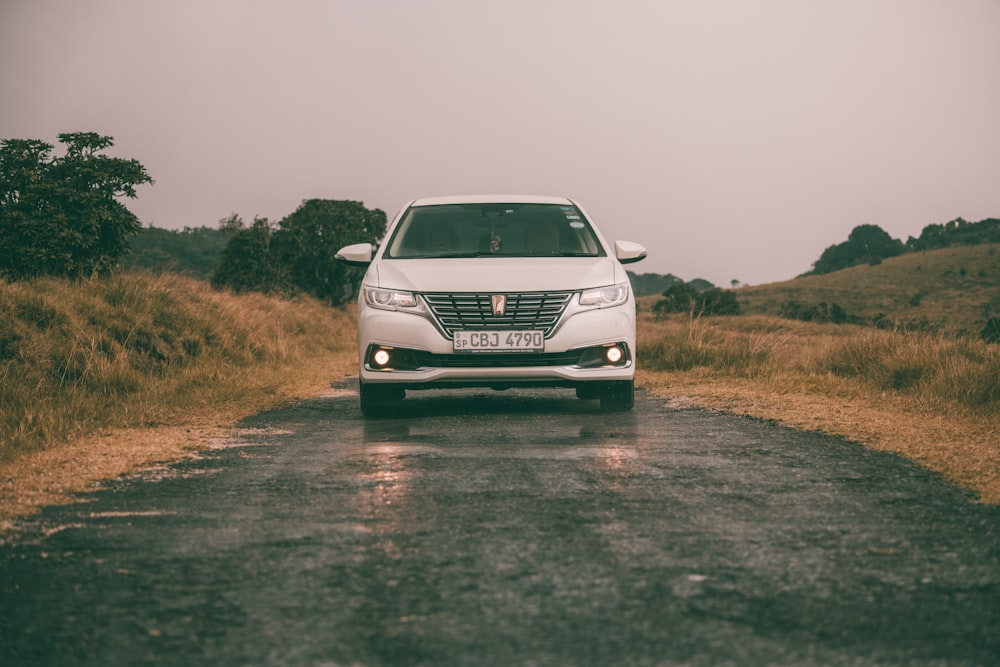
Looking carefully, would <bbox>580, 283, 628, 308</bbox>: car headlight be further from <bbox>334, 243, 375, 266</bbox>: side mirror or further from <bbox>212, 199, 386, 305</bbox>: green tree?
<bbox>212, 199, 386, 305</bbox>: green tree

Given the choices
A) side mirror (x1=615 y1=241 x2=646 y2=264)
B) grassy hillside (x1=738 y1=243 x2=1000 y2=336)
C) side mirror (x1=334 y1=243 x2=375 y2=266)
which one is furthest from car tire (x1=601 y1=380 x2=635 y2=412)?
grassy hillside (x1=738 y1=243 x2=1000 y2=336)

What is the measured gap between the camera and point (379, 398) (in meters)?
8.22

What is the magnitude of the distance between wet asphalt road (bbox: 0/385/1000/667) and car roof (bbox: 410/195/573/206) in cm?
372

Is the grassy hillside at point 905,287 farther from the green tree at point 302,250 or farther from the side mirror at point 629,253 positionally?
the side mirror at point 629,253

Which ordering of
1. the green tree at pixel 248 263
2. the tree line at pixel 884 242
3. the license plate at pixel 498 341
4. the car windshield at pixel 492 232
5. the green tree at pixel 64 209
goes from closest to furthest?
the license plate at pixel 498 341, the car windshield at pixel 492 232, the green tree at pixel 64 209, the green tree at pixel 248 263, the tree line at pixel 884 242

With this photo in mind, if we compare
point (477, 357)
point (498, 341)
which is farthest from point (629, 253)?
point (477, 357)

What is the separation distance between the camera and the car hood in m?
7.95

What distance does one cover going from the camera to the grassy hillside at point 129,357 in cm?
787

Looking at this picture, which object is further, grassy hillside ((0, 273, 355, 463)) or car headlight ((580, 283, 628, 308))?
car headlight ((580, 283, 628, 308))

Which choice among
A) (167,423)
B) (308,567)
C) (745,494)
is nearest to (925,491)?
(745,494)

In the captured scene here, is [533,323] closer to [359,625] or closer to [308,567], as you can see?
[308,567]

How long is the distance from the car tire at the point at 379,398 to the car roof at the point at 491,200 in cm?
205

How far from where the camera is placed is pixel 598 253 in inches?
346

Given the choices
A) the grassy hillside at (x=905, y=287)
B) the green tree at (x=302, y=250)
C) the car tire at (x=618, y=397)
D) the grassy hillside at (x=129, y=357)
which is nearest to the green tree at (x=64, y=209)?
the grassy hillside at (x=129, y=357)
